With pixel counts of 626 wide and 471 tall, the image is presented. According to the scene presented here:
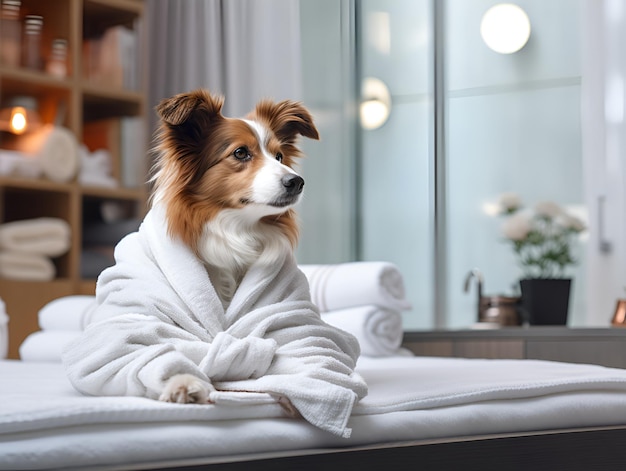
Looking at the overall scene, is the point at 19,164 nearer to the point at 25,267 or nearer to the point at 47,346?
the point at 25,267

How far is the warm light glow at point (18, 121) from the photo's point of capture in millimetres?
2852

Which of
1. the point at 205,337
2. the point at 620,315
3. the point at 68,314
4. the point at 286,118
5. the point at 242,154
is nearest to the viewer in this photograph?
the point at 205,337

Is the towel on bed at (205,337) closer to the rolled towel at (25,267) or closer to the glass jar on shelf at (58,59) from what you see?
the rolled towel at (25,267)

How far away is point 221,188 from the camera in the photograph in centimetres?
134

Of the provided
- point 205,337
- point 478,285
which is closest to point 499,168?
point 478,285

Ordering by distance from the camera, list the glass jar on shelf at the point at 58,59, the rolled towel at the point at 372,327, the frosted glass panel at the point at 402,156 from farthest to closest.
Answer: the frosted glass panel at the point at 402,156 < the glass jar on shelf at the point at 58,59 < the rolled towel at the point at 372,327

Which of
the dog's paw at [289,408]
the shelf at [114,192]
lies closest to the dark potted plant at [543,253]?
the shelf at [114,192]

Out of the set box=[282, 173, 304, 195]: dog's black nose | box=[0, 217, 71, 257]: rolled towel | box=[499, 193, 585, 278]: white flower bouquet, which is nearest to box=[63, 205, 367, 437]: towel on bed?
box=[282, 173, 304, 195]: dog's black nose

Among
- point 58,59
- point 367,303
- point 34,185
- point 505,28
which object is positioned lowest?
point 367,303

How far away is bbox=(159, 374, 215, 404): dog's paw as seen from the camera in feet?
3.52

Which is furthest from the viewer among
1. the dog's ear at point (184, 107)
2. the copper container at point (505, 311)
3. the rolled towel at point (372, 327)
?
the copper container at point (505, 311)

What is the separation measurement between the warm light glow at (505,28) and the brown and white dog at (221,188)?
1852mm

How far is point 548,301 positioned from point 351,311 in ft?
2.71

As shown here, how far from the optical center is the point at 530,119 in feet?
9.84
